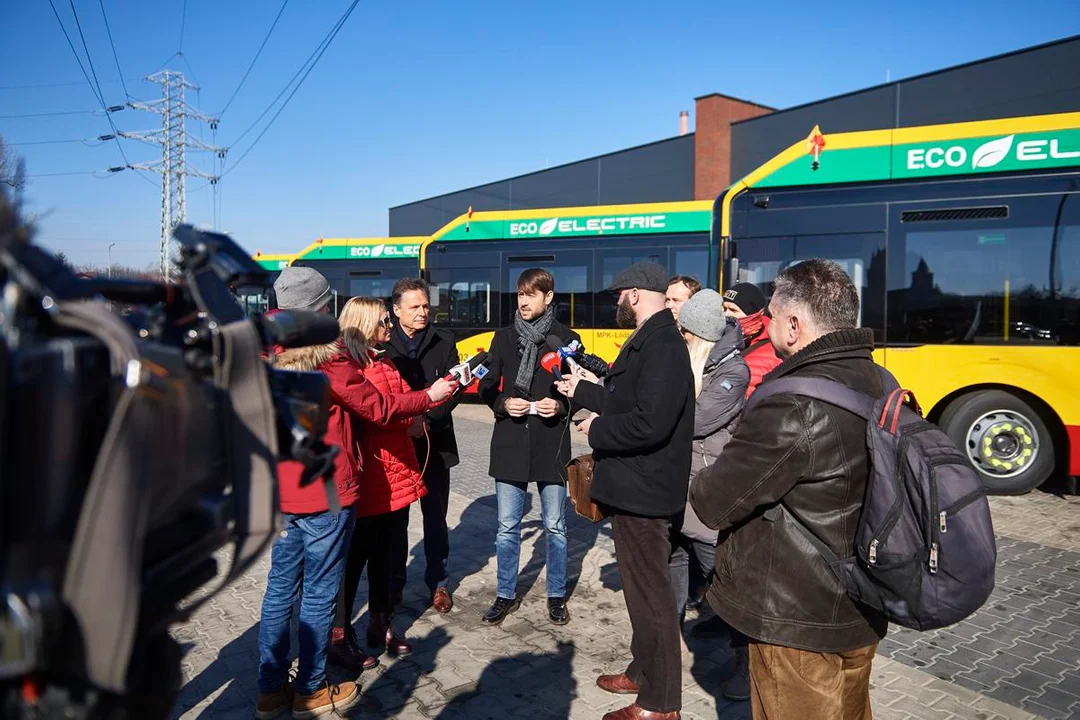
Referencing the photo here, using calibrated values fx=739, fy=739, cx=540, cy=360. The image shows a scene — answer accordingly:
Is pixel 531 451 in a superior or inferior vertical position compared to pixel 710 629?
superior

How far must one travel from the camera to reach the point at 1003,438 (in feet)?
27.2

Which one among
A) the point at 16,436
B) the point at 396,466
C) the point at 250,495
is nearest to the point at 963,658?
the point at 396,466

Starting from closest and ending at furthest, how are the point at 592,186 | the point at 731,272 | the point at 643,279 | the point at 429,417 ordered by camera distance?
1. the point at 643,279
2. the point at 429,417
3. the point at 731,272
4. the point at 592,186

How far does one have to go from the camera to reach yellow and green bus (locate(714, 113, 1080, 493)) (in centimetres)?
808

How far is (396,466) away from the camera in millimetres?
4086

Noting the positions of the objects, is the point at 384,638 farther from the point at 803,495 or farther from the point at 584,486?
the point at 803,495

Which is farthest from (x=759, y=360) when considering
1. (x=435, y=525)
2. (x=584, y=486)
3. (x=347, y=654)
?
(x=347, y=654)

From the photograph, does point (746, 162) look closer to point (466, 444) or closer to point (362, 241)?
point (362, 241)

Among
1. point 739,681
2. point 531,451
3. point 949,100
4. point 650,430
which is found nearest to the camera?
point 650,430

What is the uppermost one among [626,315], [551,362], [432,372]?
[626,315]

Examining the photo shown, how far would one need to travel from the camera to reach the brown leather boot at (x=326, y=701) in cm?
351

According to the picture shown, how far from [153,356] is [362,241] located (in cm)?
1698

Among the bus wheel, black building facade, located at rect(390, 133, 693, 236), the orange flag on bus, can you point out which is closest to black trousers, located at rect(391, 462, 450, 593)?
the bus wheel

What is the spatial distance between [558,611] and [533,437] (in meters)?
1.11
